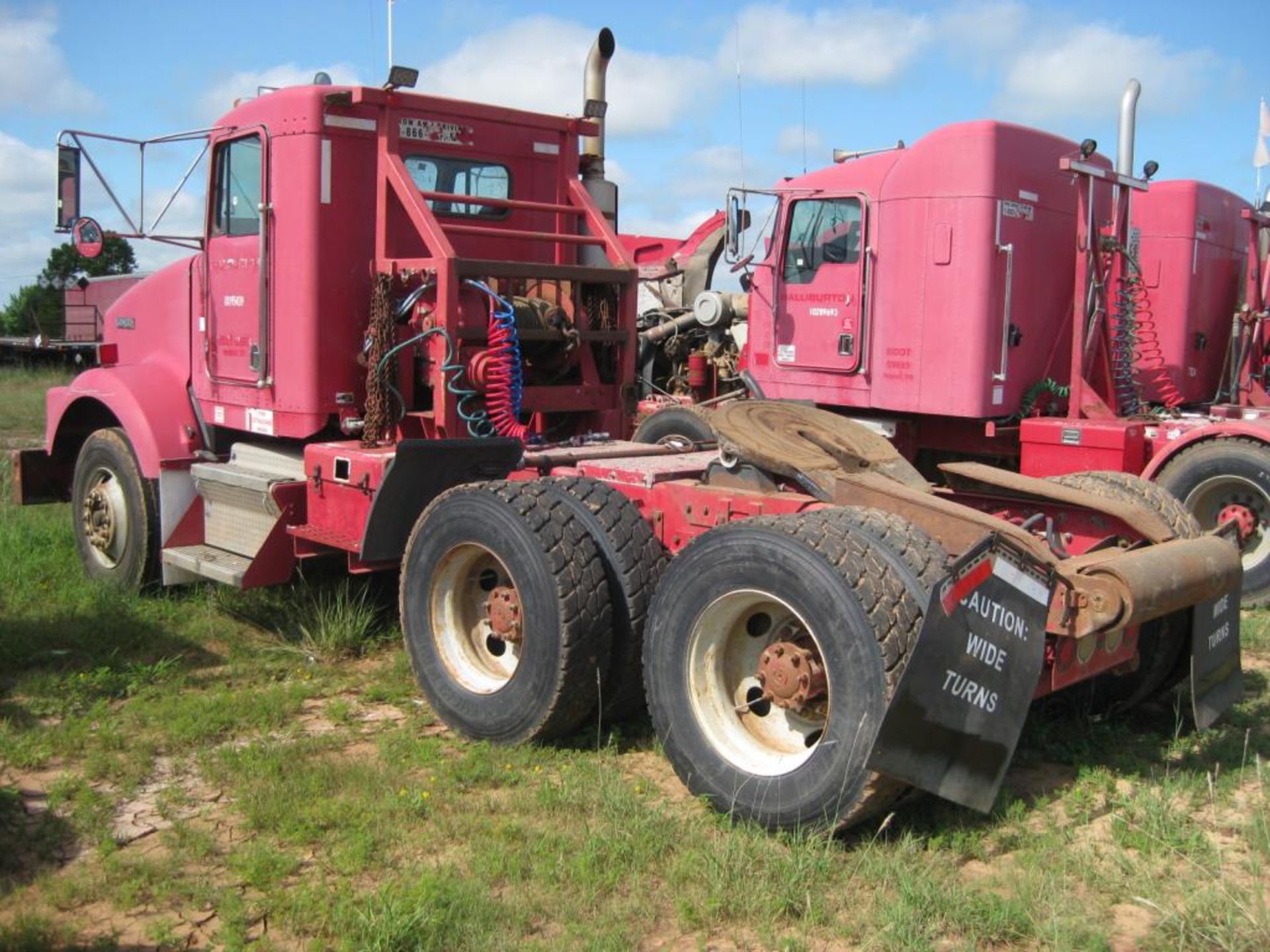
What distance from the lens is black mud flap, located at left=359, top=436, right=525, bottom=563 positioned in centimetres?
553

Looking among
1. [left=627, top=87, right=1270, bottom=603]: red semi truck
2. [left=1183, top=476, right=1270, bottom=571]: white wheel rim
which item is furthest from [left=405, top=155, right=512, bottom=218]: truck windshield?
[left=1183, top=476, right=1270, bottom=571]: white wheel rim

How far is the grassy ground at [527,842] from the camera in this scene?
11.1 feet

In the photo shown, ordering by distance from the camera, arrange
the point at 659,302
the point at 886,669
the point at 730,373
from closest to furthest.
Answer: the point at 886,669 < the point at 730,373 < the point at 659,302

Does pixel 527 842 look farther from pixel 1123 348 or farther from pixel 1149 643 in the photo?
pixel 1123 348

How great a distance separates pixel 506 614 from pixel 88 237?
3574 mm

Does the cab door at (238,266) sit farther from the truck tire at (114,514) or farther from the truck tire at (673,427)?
the truck tire at (673,427)

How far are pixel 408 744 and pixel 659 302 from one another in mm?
8917

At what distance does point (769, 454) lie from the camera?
479cm

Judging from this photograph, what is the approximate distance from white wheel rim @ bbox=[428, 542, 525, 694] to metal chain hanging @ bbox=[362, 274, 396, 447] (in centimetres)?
133

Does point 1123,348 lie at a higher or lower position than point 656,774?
higher

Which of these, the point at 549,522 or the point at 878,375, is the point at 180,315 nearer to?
the point at 549,522

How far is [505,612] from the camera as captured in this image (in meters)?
4.88

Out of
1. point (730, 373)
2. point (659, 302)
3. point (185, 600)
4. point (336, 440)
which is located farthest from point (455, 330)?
point (659, 302)

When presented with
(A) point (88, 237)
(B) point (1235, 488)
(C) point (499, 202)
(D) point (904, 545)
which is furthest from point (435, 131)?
(B) point (1235, 488)
